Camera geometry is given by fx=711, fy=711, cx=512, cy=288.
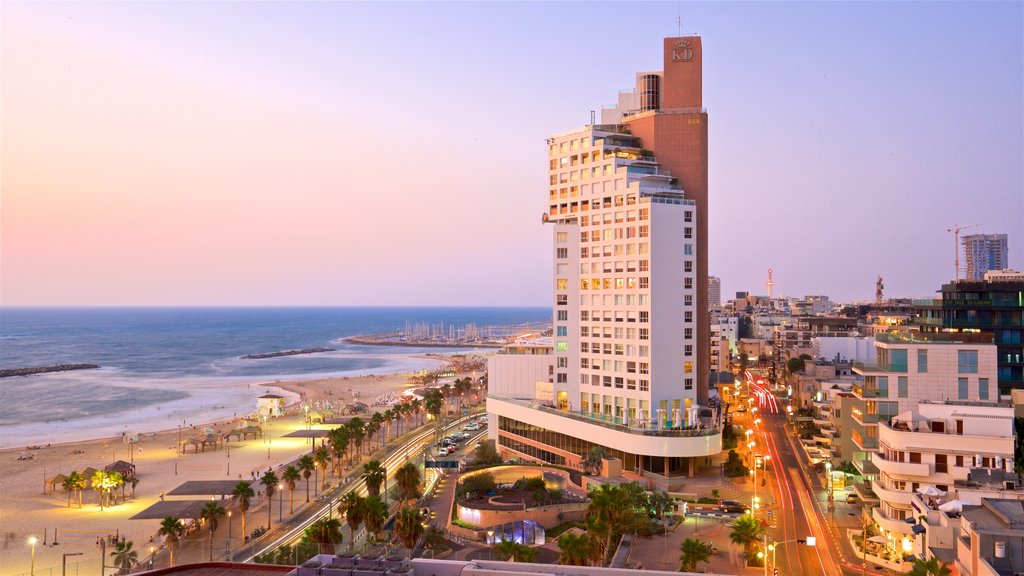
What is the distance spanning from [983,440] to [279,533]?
168ft

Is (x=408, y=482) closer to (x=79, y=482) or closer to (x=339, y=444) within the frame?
(x=339, y=444)

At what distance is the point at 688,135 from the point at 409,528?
184 ft

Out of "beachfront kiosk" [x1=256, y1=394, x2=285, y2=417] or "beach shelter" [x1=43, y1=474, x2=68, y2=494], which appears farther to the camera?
"beachfront kiosk" [x1=256, y1=394, x2=285, y2=417]

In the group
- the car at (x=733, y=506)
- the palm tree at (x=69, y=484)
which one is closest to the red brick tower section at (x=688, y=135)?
the car at (x=733, y=506)

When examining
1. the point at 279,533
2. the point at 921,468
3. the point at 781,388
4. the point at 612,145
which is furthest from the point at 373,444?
the point at 781,388

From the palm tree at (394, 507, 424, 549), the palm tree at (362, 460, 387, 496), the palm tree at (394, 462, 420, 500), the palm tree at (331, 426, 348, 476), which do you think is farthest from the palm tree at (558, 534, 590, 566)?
the palm tree at (331, 426, 348, 476)

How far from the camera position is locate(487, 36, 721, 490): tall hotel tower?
75.6m

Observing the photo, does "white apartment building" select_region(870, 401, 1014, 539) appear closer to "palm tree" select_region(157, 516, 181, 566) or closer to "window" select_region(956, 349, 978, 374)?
"window" select_region(956, 349, 978, 374)

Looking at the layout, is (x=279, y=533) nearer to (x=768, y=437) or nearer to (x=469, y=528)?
(x=469, y=528)

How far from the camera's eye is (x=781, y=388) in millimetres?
132625

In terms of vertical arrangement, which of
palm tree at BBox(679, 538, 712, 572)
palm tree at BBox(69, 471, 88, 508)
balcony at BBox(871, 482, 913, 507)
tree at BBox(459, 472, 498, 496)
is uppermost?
balcony at BBox(871, 482, 913, 507)

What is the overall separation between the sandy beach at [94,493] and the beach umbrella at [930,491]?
1909 inches

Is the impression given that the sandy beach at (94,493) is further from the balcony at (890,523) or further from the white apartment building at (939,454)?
the white apartment building at (939,454)

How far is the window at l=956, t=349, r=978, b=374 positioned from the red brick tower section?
1148 inches
